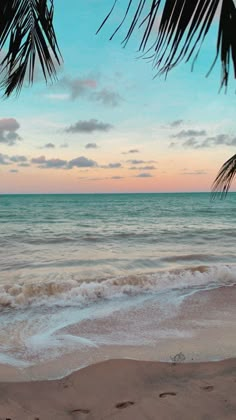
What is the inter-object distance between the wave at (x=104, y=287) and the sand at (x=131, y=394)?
2865 mm

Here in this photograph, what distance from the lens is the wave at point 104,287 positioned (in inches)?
255

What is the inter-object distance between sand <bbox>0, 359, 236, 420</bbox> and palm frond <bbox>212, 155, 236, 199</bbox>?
87.4 inches

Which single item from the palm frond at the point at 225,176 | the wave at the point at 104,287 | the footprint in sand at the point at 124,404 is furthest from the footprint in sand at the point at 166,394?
the wave at the point at 104,287

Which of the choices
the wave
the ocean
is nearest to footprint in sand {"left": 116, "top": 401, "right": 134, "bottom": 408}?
the ocean

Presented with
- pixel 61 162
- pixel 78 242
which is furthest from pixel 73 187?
pixel 78 242

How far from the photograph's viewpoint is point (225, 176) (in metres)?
1.45

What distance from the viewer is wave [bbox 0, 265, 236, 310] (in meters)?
6.48

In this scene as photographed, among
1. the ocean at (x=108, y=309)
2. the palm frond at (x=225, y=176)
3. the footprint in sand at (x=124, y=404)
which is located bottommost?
the ocean at (x=108, y=309)

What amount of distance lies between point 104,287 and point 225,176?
19.9ft

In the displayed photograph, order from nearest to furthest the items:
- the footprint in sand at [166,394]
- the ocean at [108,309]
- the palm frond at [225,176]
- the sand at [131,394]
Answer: the palm frond at [225,176] < the sand at [131,394] < the footprint in sand at [166,394] < the ocean at [108,309]

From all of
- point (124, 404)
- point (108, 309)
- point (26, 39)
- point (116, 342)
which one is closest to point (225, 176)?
point (26, 39)

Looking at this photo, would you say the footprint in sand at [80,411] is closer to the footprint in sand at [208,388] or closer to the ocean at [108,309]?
the ocean at [108,309]

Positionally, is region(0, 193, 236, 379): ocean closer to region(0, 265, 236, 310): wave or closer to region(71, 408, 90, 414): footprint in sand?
region(0, 265, 236, 310): wave

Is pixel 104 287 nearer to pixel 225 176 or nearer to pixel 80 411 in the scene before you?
pixel 80 411
